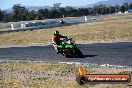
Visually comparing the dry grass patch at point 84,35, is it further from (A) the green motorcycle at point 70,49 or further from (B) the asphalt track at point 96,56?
(A) the green motorcycle at point 70,49

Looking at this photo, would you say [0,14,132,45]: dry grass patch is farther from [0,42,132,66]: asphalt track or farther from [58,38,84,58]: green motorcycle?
[58,38,84,58]: green motorcycle

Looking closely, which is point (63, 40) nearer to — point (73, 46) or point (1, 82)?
point (73, 46)

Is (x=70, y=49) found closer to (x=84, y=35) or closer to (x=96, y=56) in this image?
(x=96, y=56)

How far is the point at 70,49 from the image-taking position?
20.8 metres

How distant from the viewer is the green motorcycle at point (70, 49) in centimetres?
2062

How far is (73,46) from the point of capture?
68.0 feet

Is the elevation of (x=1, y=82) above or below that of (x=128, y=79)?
below

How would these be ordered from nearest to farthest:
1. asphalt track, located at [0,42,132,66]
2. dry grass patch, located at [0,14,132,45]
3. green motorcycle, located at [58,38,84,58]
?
asphalt track, located at [0,42,132,66] → green motorcycle, located at [58,38,84,58] → dry grass patch, located at [0,14,132,45]

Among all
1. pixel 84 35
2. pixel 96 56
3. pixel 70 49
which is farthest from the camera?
pixel 84 35

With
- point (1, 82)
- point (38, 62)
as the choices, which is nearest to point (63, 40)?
point (38, 62)

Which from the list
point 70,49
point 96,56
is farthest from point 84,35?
point 96,56

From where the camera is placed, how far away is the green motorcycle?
20.6 metres

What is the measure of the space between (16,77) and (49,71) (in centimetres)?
187

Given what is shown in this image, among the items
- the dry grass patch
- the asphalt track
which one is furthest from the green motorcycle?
the dry grass patch
